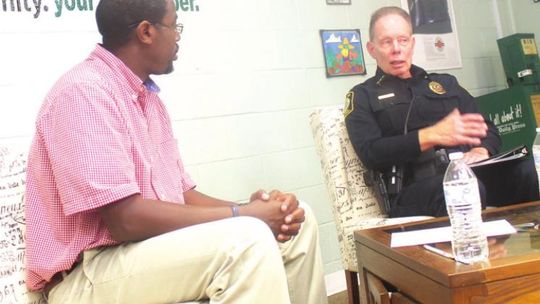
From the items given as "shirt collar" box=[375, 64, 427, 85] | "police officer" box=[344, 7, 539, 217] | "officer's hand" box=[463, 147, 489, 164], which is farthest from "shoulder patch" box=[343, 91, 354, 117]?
"officer's hand" box=[463, 147, 489, 164]

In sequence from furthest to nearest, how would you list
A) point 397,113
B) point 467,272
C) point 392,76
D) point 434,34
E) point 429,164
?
1. point 434,34
2. point 392,76
3. point 397,113
4. point 429,164
5. point 467,272

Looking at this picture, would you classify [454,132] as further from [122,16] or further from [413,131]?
[122,16]

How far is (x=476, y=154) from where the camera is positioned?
Answer: 1.88 m

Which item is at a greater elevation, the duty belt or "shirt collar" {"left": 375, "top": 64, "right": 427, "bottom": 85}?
"shirt collar" {"left": 375, "top": 64, "right": 427, "bottom": 85}

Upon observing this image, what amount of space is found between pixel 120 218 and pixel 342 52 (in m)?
1.71

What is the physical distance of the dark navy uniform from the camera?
1.78m

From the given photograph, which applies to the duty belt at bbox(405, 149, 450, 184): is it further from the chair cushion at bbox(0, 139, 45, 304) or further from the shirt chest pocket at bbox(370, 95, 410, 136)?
the chair cushion at bbox(0, 139, 45, 304)

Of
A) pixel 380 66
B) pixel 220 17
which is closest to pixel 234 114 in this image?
pixel 220 17

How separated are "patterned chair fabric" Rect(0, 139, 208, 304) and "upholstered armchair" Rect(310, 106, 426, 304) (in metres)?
0.98

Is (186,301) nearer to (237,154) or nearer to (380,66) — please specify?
(237,154)

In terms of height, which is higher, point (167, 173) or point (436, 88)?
point (436, 88)

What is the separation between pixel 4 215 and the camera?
4.23ft

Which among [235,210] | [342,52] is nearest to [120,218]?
[235,210]

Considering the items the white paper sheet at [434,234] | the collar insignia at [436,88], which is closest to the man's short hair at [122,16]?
the white paper sheet at [434,234]
